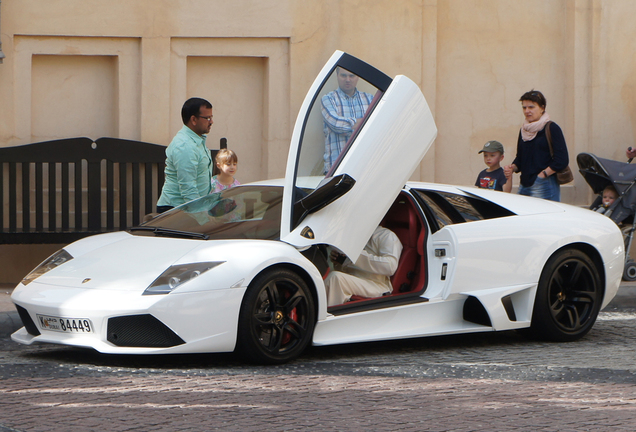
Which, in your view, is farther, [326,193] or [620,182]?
[620,182]

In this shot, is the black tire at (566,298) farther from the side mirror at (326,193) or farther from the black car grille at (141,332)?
the black car grille at (141,332)

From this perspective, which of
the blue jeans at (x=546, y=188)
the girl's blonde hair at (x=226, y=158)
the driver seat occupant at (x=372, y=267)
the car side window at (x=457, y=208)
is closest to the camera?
the driver seat occupant at (x=372, y=267)

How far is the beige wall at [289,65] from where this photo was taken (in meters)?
10.4

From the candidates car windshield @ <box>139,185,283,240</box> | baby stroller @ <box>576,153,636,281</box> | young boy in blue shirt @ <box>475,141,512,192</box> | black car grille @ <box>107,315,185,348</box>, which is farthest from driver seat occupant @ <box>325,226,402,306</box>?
baby stroller @ <box>576,153,636,281</box>

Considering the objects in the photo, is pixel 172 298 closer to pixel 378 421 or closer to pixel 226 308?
pixel 226 308

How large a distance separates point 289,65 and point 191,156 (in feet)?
12.8

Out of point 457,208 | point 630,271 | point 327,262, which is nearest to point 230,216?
point 327,262

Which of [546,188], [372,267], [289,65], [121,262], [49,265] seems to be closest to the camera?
[121,262]

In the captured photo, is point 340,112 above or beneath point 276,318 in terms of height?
above

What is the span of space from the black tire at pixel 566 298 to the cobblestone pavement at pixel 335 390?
16cm

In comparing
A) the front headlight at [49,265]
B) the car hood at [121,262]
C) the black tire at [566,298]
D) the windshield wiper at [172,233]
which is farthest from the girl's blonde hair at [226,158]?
the black tire at [566,298]

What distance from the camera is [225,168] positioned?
8.32 m

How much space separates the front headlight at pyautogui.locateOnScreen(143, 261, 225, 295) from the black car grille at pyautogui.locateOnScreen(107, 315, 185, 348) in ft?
0.55

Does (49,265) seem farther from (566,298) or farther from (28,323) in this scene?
(566,298)
